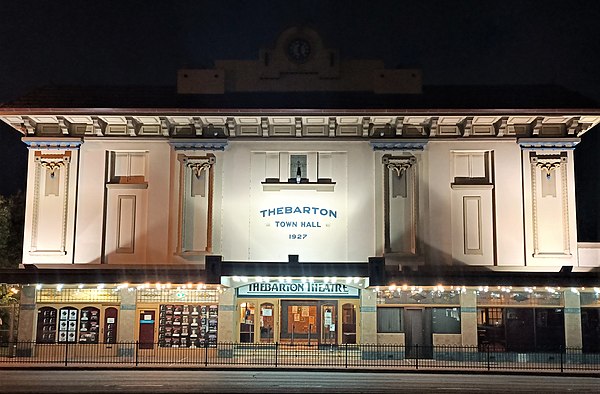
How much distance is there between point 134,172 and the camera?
119ft

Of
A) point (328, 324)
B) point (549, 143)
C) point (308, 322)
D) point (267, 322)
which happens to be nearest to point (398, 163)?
point (549, 143)

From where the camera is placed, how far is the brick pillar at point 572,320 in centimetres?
3344

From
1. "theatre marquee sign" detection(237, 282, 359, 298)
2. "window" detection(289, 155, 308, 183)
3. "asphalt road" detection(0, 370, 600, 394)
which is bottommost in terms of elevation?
"asphalt road" detection(0, 370, 600, 394)

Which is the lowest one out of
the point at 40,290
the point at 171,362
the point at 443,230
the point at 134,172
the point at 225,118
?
the point at 171,362

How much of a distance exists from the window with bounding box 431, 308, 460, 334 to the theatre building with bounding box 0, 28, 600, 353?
2.7 inches

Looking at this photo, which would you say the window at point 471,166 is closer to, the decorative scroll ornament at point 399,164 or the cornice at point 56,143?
the decorative scroll ornament at point 399,164

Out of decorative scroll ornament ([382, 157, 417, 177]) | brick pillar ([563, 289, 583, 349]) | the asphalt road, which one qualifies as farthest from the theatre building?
the asphalt road

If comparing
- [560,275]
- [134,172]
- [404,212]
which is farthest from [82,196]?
[560,275]

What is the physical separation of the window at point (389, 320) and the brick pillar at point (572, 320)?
765 centimetres

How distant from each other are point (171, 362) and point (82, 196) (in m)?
9.75

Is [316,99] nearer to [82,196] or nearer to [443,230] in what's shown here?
[443,230]

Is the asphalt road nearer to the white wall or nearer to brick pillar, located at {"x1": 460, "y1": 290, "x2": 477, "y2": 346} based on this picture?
brick pillar, located at {"x1": 460, "y1": 290, "x2": 477, "y2": 346}

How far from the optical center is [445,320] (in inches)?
1351

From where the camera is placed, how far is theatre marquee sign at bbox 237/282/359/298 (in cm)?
3469
